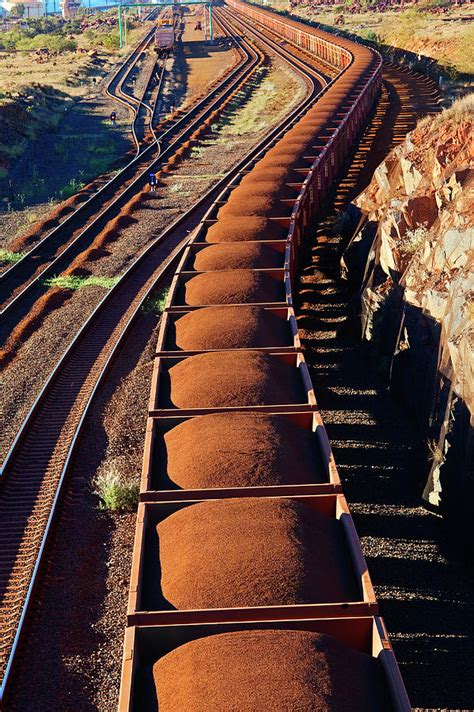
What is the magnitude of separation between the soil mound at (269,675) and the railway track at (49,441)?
326 cm

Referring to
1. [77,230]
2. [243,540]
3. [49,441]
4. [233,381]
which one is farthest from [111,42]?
[243,540]

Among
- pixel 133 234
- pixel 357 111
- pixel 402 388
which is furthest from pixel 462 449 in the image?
pixel 357 111

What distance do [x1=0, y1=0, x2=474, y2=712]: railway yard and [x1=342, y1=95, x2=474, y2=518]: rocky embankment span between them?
303mm

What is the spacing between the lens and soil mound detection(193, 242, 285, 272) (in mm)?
18125

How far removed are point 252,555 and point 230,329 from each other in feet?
21.2

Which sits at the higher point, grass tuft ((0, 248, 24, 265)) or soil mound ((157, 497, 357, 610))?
soil mound ((157, 497, 357, 610))

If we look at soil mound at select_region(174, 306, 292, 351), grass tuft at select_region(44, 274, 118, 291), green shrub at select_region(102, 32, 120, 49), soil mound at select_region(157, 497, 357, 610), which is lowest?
grass tuft at select_region(44, 274, 118, 291)

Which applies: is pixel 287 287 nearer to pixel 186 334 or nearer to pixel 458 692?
pixel 186 334

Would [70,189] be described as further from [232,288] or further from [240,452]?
[240,452]

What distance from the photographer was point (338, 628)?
799cm

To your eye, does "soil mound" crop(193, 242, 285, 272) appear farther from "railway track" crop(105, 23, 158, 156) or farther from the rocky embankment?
"railway track" crop(105, 23, 158, 156)

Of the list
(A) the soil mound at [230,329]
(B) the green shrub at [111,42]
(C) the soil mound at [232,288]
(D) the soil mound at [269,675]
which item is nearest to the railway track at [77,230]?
(C) the soil mound at [232,288]

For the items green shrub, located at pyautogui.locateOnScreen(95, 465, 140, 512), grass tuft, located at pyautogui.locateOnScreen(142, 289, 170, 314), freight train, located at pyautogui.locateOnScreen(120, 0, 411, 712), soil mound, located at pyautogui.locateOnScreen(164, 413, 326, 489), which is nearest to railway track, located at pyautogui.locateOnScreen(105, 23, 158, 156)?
grass tuft, located at pyautogui.locateOnScreen(142, 289, 170, 314)

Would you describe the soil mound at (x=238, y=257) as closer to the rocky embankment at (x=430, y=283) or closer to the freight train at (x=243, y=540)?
the freight train at (x=243, y=540)
